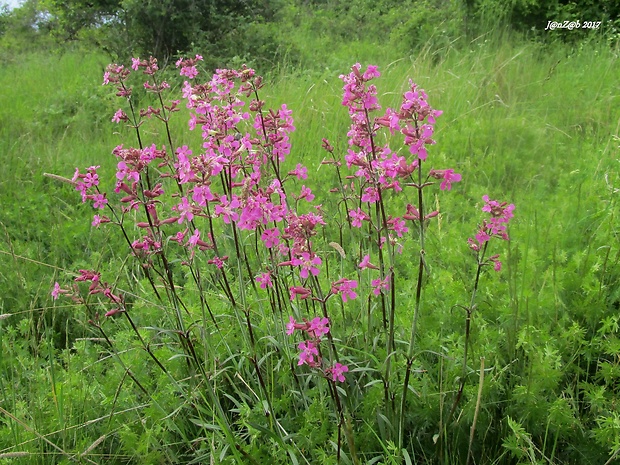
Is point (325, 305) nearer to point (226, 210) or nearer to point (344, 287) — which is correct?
point (344, 287)

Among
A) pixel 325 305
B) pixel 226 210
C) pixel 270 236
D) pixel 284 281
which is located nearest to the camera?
pixel 226 210

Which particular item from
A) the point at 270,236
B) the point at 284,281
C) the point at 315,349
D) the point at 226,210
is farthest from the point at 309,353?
the point at 284,281

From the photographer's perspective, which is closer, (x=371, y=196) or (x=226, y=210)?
(x=226, y=210)

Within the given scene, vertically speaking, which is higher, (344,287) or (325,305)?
(344,287)

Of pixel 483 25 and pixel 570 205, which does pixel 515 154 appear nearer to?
pixel 570 205

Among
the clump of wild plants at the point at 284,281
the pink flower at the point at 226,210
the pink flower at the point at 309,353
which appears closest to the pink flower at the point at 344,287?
the clump of wild plants at the point at 284,281

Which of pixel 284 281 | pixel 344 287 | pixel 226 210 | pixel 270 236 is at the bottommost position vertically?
pixel 284 281

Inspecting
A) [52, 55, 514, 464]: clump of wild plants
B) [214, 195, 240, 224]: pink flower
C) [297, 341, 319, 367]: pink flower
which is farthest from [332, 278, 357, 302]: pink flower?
[214, 195, 240, 224]: pink flower

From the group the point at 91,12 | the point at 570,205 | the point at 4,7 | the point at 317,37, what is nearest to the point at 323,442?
the point at 570,205

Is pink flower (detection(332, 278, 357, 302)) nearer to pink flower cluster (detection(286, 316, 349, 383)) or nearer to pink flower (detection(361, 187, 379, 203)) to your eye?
pink flower cluster (detection(286, 316, 349, 383))

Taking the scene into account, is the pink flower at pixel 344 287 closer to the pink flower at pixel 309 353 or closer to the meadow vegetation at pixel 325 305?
the meadow vegetation at pixel 325 305

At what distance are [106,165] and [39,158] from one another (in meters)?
0.59

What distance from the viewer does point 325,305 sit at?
1637 mm

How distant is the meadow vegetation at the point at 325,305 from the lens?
153 centimetres
